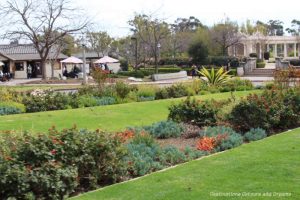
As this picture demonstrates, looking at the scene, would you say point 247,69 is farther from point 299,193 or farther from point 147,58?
point 299,193

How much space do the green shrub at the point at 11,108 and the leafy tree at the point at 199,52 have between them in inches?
1659

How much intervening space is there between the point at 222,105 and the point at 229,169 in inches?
232

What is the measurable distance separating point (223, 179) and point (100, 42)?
2938 inches

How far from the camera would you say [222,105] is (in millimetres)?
12953

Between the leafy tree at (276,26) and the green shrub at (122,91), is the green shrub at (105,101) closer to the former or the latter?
the green shrub at (122,91)

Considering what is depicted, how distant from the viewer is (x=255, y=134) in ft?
34.2

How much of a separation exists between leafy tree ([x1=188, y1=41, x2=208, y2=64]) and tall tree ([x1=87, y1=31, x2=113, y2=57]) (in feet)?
73.1

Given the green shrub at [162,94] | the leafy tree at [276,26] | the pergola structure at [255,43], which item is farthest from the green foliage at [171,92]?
A: the leafy tree at [276,26]

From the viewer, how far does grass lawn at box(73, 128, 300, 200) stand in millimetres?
6058

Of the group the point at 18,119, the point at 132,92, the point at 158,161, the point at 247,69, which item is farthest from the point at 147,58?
the point at 158,161

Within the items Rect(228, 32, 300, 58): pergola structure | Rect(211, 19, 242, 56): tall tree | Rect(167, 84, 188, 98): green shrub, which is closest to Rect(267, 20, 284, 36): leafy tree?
Rect(228, 32, 300, 58): pergola structure

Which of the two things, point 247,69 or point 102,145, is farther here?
point 247,69

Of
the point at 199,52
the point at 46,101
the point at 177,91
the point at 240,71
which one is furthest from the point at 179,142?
the point at 199,52

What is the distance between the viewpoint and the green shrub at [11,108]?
18.9m
